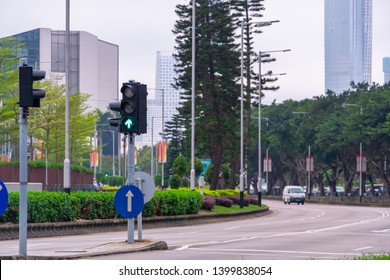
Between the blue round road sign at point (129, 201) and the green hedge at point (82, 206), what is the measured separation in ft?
34.1

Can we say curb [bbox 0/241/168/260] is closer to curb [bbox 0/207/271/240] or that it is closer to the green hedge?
curb [bbox 0/207/271/240]

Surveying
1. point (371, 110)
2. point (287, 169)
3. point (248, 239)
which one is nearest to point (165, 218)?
point (248, 239)

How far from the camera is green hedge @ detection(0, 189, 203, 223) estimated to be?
3528cm

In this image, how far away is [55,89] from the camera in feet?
283

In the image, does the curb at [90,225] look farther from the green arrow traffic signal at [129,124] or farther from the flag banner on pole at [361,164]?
the flag banner on pole at [361,164]

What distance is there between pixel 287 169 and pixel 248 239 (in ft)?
322

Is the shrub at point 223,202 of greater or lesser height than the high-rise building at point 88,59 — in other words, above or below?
below

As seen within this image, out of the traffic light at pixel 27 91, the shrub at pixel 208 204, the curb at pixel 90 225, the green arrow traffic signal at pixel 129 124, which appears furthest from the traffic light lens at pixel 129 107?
the shrub at pixel 208 204

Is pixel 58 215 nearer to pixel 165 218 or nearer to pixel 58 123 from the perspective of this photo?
pixel 165 218

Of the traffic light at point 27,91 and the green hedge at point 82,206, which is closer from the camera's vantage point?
the traffic light at point 27,91

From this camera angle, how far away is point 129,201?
2461 centimetres

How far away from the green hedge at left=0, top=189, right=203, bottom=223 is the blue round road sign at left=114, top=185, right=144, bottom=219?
34.1ft

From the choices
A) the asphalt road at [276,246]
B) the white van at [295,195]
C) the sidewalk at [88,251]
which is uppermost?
the sidewalk at [88,251]

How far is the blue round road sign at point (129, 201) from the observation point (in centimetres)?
2452
